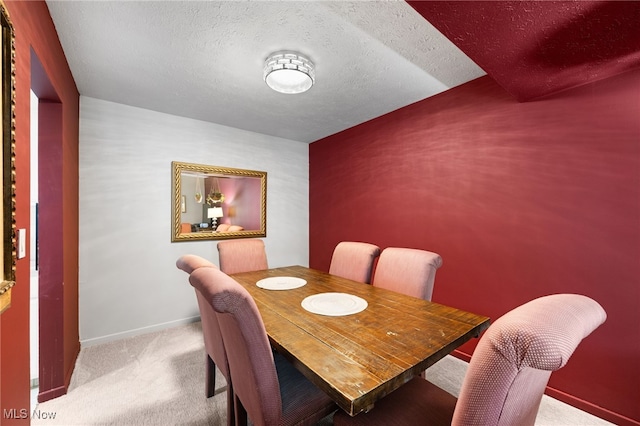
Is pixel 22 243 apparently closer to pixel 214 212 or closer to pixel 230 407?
pixel 230 407

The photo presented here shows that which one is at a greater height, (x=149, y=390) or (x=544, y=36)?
(x=544, y=36)

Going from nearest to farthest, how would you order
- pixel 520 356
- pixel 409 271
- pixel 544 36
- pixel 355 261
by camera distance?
pixel 520 356 → pixel 544 36 → pixel 409 271 → pixel 355 261

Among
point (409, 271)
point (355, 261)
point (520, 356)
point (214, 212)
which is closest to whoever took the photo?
point (520, 356)

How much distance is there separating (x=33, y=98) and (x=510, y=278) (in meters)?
3.63

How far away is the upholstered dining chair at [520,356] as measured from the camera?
1.77 feet

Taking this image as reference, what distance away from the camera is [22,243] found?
3.47 ft

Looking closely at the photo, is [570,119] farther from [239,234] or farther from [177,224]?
[177,224]

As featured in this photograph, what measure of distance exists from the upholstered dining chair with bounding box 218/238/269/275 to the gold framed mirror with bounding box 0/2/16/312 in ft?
4.83

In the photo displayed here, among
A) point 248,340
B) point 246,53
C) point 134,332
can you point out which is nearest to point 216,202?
point 134,332

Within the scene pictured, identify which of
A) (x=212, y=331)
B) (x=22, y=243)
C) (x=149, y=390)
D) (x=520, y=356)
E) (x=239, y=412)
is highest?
(x=22, y=243)

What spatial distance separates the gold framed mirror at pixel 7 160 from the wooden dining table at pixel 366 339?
92 cm

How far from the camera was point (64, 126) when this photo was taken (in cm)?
179

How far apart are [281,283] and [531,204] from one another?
1856 mm

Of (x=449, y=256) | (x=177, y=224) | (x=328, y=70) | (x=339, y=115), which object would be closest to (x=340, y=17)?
(x=328, y=70)
